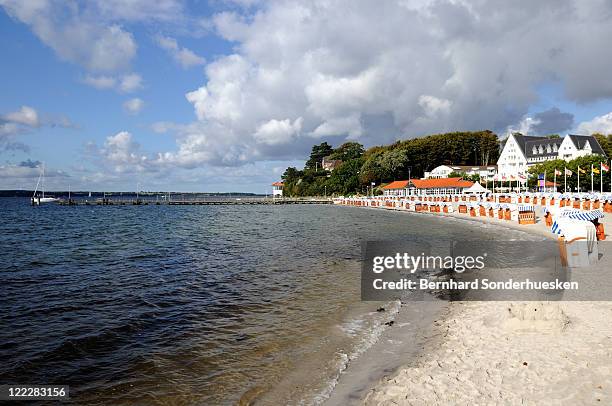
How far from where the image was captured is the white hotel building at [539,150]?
92750 millimetres

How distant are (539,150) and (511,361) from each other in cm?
11400

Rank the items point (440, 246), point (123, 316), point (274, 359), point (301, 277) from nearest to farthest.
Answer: point (274, 359) < point (123, 316) < point (301, 277) < point (440, 246)

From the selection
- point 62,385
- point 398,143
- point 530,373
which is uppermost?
point 398,143

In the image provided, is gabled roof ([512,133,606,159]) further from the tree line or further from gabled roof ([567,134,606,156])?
the tree line

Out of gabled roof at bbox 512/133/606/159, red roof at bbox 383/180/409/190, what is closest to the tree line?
red roof at bbox 383/180/409/190

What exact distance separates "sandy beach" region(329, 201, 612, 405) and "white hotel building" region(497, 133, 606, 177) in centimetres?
9128

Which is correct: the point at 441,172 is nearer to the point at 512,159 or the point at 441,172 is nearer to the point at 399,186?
the point at 399,186

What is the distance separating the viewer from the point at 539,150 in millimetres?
104750

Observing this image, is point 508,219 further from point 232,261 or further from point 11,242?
point 11,242

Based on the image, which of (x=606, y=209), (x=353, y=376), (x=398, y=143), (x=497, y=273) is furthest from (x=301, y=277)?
(x=398, y=143)

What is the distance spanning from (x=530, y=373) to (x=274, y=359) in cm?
432

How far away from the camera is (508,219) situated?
35406mm

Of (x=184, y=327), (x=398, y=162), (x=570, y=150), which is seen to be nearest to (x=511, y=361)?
(x=184, y=327)

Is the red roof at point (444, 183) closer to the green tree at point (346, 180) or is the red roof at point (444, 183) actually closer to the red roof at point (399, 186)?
the red roof at point (399, 186)
